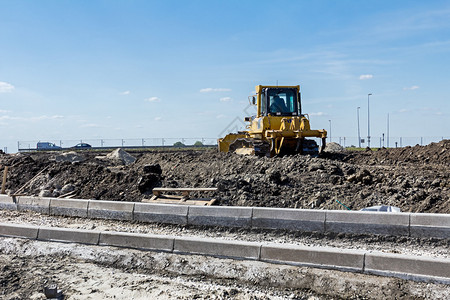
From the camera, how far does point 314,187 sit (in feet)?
30.1

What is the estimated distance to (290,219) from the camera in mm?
7320

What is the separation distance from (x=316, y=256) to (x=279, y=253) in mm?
499

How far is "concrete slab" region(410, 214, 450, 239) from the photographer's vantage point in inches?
253

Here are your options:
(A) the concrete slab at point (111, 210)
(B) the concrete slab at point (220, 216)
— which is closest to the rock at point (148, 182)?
(A) the concrete slab at point (111, 210)

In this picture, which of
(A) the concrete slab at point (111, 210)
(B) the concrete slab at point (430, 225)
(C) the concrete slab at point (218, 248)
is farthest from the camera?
(A) the concrete slab at point (111, 210)

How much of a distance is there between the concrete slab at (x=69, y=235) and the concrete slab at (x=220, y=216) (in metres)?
1.68

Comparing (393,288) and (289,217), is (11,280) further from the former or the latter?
(393,288)

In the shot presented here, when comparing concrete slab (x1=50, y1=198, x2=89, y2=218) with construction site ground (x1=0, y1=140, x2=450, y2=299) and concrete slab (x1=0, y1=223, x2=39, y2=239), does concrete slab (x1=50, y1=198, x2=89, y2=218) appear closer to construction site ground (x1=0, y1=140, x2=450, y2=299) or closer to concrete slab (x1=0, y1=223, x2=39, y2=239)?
construction site ground (x1=0, y1=140, x2=450, y2=299)

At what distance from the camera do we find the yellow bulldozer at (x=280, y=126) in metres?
15.6

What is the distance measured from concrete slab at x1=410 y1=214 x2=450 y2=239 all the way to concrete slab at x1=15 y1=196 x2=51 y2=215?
7.40 metres

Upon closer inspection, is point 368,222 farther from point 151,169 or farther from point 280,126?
point 280,126

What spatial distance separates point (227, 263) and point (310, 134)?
33.8ft

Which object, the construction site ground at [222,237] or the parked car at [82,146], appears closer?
the construction site ground at [222,237]

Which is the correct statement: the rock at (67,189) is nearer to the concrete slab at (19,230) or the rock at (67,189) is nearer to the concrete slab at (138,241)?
the concrete slab at (19,230)
